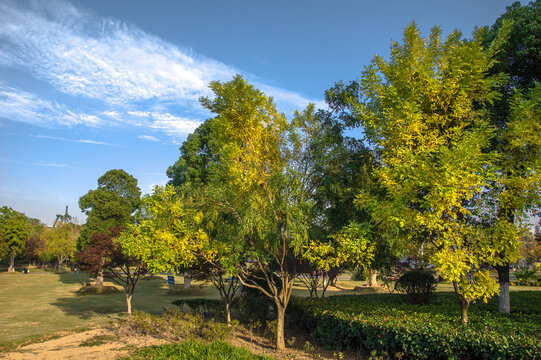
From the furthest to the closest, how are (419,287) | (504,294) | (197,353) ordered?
(419,287) < (504,294) < (197,353)

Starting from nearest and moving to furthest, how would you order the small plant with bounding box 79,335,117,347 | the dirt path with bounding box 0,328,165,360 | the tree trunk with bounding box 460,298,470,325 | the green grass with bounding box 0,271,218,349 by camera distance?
the tree trunk with bounding box 460,298,470,325 → the dirt path with bounding box 0,328,165,360 → the small plant with bounding box 79,335,117,347 → the green grass with bounding box 0,271,218,349

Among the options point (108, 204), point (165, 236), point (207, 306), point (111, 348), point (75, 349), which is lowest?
point (207, 306)

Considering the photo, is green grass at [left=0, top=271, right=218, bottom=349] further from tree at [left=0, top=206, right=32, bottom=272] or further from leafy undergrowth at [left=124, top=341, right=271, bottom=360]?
tree at [left=0, top=206, right=32, bottom=272]

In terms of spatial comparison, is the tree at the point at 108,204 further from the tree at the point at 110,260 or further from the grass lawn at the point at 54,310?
the tree at the point at 110,260

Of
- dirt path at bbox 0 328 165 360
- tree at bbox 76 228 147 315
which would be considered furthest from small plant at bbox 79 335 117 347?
tree at bbox 76 228 147 315

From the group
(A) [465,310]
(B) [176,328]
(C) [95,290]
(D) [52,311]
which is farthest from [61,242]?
(A) [465,310]

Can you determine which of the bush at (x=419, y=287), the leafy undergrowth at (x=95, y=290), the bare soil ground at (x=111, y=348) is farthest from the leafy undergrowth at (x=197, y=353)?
the leafy undergrowth at (x=95, y=290)

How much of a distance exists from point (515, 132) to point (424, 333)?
4.85m

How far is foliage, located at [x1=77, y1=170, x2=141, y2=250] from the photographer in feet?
91.1

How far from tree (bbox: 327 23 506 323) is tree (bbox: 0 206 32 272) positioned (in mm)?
44609

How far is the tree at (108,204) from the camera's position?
90.9 feet

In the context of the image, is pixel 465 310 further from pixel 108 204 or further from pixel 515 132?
pixel 108 204

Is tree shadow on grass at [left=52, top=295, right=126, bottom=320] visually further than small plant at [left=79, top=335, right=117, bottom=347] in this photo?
Yes

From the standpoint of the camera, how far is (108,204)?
28344 millimetres
